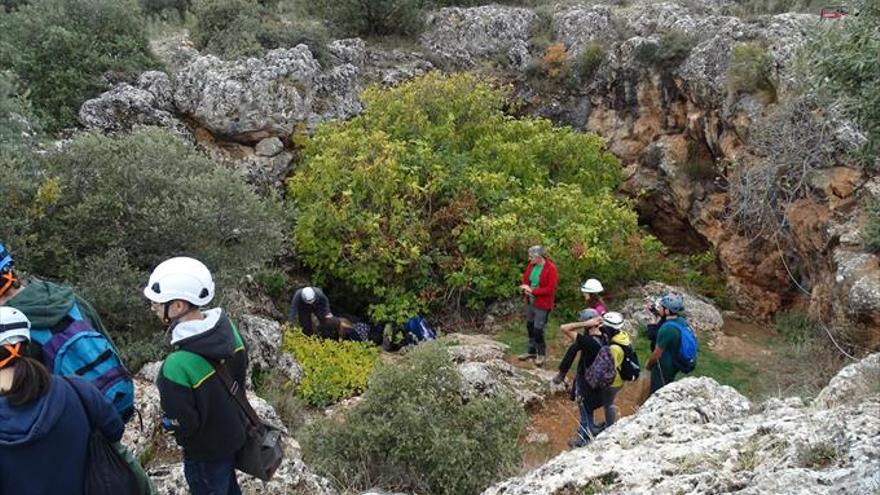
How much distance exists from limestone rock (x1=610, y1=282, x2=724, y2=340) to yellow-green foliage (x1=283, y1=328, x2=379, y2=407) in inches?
166

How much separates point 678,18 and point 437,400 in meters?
12.3

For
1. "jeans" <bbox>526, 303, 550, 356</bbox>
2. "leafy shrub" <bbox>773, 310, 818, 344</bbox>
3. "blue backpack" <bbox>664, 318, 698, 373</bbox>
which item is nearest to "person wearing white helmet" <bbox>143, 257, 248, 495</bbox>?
"blue backpack" <bbox>664, 318, 698, 373</bbox>

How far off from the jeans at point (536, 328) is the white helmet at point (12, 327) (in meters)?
7.24

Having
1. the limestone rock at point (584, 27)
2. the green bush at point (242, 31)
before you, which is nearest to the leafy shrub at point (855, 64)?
the limestone rock at point (584, 27)

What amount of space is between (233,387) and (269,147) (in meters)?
9.86

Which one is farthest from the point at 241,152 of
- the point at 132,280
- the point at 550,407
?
the point at 550,407

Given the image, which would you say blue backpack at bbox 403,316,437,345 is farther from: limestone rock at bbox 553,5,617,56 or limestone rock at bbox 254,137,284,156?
limestone rock at bbox 553,5,617,56

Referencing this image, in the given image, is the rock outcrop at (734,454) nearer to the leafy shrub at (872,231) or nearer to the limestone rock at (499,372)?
the limestone rock at (499,372)

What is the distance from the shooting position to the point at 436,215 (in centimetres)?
1190

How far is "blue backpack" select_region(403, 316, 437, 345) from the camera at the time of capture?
10.8 metres

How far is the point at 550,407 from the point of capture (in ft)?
29.3

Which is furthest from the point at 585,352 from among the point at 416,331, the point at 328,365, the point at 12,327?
the point at 12,327

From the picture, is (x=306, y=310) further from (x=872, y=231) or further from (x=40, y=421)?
(x=872, y=231)

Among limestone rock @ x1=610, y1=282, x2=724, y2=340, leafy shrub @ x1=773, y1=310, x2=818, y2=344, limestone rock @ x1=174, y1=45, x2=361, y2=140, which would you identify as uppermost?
limestone rock @ x1=174, y1=45, x2=361, y2=140
